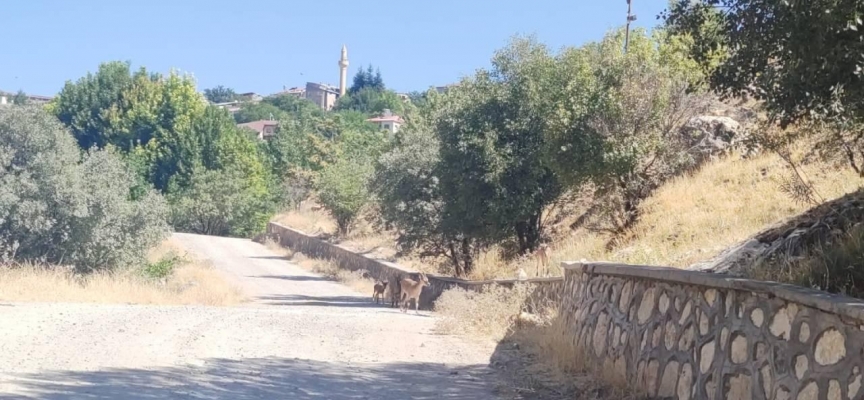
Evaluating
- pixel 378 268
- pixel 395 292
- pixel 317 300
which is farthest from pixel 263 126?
pixel 395 292

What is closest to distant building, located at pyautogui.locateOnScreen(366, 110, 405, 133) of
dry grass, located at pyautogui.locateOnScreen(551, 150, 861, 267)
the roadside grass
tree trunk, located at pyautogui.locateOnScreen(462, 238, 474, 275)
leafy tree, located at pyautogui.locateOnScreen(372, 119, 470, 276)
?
leafy tree, located at pyautogui.locateOnScreen(372, 119, 470, 276)

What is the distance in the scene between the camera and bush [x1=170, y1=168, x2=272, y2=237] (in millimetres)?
72062

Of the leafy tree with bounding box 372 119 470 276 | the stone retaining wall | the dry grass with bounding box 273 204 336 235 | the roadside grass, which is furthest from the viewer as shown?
the dry grass with bounding box 273 204 336 235

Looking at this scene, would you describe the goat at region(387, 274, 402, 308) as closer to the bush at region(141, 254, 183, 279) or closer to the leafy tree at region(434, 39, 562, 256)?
the leafy tree at region(434, 39, 562, 256)

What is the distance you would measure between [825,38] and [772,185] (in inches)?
496

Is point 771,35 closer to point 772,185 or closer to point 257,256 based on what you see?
point 772,185

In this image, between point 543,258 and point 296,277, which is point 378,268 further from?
point 543,258

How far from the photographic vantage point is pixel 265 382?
9.92 meters

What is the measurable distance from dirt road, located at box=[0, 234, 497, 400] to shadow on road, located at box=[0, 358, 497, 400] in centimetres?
1

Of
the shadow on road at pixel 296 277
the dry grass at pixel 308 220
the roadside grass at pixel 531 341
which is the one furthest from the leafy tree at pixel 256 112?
the roadside grass at pixel 531 341

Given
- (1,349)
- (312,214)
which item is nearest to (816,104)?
(1,349)

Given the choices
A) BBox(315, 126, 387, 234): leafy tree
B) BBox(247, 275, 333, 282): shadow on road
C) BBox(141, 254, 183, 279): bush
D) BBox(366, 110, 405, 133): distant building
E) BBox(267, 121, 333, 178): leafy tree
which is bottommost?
BBox(247, 275, 333, 282): shadow on road

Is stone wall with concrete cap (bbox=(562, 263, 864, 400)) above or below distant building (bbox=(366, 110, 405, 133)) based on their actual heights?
below

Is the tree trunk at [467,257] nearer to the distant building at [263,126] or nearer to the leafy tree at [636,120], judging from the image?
the leafy tree at [636,120]
